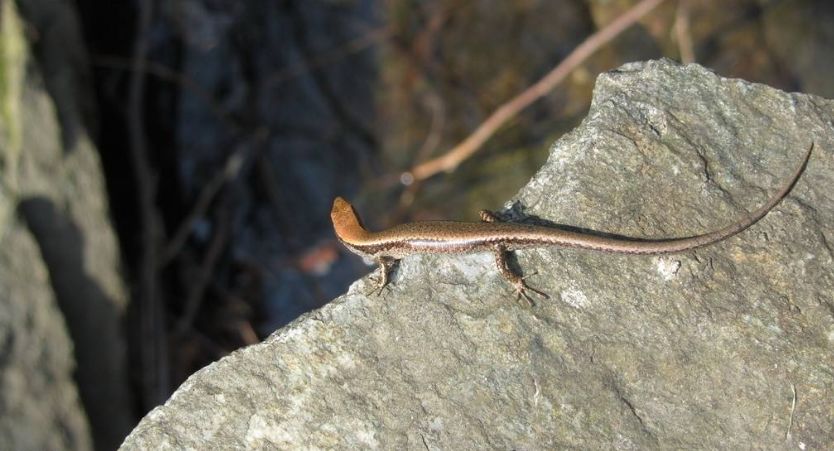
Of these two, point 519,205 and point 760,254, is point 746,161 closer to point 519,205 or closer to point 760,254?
point 760,254

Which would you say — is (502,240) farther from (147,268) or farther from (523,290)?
(147,268)

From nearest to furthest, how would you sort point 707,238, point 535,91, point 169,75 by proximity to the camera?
point 707,238
point 535,91
point 169,75

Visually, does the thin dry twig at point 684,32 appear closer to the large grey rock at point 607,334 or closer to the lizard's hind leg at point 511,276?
the large grey rock at point 607,334

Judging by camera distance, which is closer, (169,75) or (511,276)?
(511,276)

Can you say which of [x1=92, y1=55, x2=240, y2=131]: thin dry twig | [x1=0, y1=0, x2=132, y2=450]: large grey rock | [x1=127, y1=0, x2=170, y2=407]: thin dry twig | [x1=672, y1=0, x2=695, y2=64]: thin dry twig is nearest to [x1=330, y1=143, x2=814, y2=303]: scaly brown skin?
[x1=0, y1=0, x2=132, y2=450]: large grey rock

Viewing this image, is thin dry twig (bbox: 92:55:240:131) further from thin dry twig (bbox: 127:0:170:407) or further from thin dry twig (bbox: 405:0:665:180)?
thin dry twig (bbox: 405:0:665:180)

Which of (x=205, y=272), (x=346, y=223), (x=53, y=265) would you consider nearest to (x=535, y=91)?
(x=346, y=223)

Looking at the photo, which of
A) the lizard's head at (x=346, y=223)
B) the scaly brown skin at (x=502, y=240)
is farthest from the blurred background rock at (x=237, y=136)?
the scaly brown skin at (x=502, y=240)

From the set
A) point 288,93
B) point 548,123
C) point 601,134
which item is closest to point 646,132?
point 601,134
